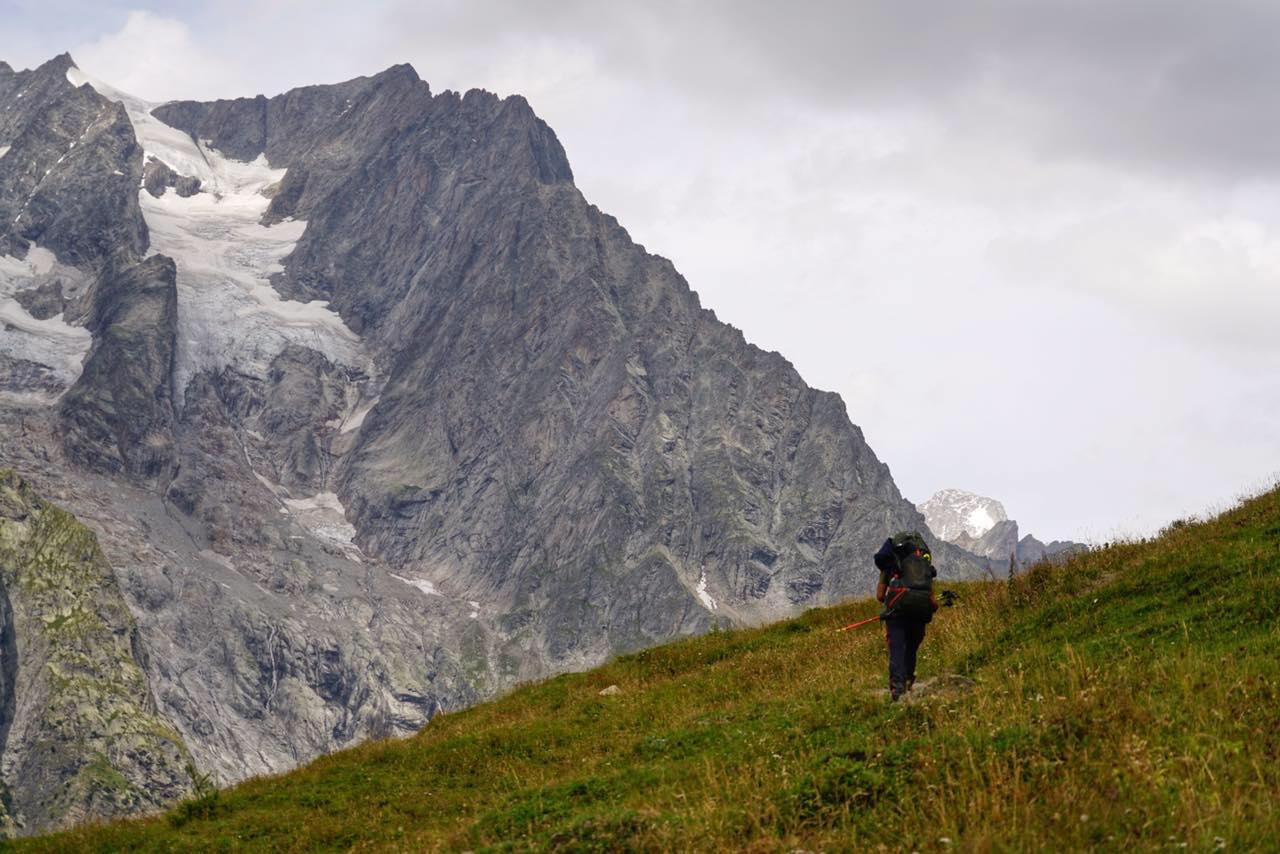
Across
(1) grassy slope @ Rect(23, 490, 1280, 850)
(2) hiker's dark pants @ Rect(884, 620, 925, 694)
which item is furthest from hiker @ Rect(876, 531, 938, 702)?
(1) grassy slope @ Rect(23, 490, 1280, 850)

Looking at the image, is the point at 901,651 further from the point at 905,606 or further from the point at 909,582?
the point at 909,582

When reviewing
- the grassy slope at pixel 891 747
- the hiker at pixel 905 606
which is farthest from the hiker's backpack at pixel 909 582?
the grassy slope at pixel 891 747

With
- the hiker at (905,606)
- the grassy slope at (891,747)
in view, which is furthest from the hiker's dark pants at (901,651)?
the grassy slope at (891,747)

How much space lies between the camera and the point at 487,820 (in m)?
16.9

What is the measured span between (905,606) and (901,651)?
0.76 metres

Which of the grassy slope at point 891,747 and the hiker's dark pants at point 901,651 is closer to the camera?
the grassy slope at point 891,747

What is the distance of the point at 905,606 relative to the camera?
1959cm

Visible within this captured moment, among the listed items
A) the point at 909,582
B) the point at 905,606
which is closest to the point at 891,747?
the point at 905,606

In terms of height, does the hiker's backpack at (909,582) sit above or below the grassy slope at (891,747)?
above

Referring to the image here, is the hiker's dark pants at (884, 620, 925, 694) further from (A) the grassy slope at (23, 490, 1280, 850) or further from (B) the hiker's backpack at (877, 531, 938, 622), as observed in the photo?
(A) the grassy slope at (23, 490, 1280, 850)

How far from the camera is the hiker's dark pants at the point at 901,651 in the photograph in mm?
19703

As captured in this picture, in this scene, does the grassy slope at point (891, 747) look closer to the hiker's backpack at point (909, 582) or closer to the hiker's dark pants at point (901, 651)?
the hiker's dark pants at point (901, 651)

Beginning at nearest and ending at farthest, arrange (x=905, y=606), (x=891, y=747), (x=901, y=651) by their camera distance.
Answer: (x=891, y=747) → (x=905, y=606) → (x=901, y=651)

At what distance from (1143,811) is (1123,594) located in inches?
467
